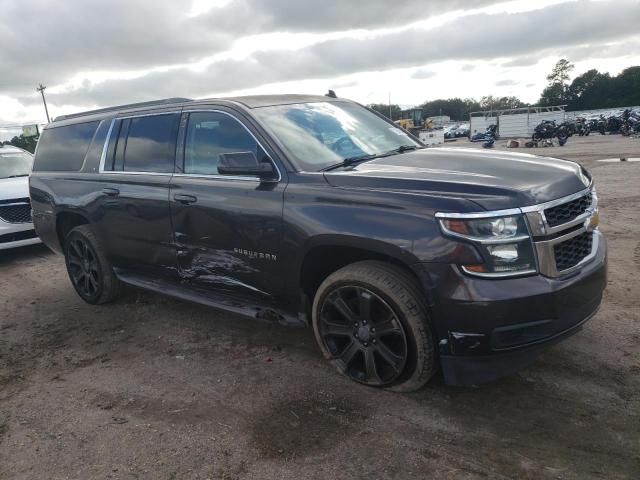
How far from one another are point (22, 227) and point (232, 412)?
6.23m

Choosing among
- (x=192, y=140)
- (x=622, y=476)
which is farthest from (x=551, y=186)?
(x=192, y=140)

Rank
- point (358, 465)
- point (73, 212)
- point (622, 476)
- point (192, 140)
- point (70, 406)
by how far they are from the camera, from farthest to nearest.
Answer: point (73, 212) < point (192, 140) < point (70, 406) < point (358, 465) < point (622, 476)

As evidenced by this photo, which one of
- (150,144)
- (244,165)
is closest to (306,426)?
(244,165)

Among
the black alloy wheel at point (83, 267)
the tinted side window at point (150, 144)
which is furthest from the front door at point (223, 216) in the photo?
the black alloy wheel at point (83, 267)

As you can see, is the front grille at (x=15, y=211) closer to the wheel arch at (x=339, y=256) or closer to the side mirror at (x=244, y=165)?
the side mirror at (x=244, y=165)

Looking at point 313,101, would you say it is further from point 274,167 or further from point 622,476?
point 622,476

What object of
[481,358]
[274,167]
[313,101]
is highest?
[313,101]

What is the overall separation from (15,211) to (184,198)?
5208 mm

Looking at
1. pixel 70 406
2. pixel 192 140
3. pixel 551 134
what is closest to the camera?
pixel 70 406

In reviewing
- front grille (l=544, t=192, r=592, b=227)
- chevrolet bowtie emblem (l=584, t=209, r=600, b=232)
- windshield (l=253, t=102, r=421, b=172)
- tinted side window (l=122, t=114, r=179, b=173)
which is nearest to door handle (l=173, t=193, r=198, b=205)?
tinted side window (l=122, t=114, r=179, b=173)

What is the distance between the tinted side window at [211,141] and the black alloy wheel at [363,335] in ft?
3.91

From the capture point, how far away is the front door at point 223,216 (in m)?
3.63

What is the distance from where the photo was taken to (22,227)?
26.2ft

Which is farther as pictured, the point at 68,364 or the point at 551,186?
the point at 68,364
